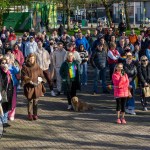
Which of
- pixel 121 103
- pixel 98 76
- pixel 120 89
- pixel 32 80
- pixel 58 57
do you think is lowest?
pixel 121 103

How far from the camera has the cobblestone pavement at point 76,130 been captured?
9.51m

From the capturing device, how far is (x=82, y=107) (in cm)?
1270

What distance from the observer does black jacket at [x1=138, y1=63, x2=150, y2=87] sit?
1261cm

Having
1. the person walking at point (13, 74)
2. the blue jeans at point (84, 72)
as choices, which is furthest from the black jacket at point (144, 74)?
the blue jeans at point (84, 72)

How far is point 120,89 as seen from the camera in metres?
11.3

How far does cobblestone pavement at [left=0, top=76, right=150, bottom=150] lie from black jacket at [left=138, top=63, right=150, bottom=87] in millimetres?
848

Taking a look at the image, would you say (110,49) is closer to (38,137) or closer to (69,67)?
(69,67)

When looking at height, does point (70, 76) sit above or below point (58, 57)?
below

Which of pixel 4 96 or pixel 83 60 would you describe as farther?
pixel 83 60

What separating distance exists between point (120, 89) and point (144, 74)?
64.6 inches

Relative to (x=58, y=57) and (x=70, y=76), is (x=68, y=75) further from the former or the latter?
(x=58, y=57)

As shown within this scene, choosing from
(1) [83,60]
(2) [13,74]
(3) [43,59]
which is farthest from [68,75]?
(1) [83,60]

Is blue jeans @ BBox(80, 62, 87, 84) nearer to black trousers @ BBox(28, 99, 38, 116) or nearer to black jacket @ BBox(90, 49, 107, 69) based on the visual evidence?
black jacket @ BBox(90, 49, 107, 69)

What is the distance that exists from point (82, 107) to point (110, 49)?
11.5 ft
